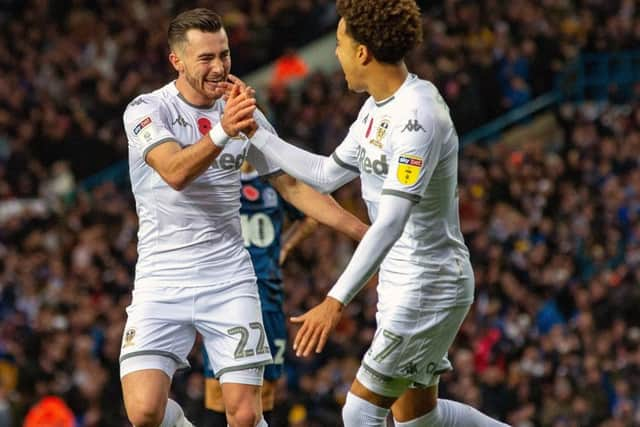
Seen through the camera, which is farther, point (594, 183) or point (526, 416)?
point (594, 183)

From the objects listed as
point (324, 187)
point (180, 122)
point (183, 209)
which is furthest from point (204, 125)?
point (324, 187)

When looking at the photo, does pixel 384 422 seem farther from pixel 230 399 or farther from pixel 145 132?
pixel 145 132

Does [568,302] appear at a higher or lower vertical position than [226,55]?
lower

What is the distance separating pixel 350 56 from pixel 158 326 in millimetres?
1784

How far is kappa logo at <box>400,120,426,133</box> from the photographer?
21.9 feet

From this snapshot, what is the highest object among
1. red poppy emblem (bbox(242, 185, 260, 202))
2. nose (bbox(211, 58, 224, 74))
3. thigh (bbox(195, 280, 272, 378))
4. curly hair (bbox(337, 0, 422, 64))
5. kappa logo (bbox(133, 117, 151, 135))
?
curly hair (bbox(337, 0, 422, 64))

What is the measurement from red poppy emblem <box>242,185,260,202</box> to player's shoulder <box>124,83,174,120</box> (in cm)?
175

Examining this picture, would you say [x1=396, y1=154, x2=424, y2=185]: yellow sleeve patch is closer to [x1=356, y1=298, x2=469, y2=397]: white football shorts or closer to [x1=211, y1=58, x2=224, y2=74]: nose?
[x1=356, y1=298, x2=469, y2=397]: white football shorts

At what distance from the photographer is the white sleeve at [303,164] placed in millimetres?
7496

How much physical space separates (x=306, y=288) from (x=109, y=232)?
12.5ft

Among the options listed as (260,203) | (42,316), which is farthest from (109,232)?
(260,203)

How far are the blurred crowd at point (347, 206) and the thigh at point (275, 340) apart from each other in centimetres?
391

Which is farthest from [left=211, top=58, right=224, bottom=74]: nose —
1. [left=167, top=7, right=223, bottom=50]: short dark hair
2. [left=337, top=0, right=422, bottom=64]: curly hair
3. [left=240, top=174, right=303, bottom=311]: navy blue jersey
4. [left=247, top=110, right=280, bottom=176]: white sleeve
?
[left=240, top=174, right=303, bottom=311]: navy blue jersey

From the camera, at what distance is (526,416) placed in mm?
13477
